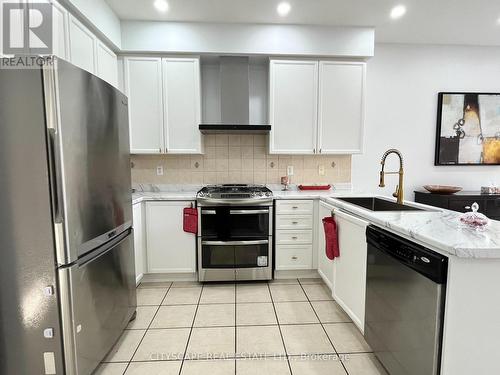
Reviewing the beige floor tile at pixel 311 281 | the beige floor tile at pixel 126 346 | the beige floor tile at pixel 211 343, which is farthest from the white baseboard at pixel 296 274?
the beige floor tile at pixel 126 346

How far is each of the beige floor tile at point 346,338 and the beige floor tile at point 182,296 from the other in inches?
47.5

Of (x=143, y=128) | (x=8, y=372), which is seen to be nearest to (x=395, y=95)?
(x=143, y=128)

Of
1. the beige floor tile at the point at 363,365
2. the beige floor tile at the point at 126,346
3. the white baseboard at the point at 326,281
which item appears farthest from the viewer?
the white baseboard at the point at 326,281

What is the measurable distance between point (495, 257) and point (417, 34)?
3032mm

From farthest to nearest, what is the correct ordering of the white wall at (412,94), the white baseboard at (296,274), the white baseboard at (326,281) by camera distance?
the white wall at (412,94) → the white baseboard at (296,274) → the white baseboard at (326,281)

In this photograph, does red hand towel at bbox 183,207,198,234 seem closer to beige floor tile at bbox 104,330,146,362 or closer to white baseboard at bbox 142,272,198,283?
white baseboard at bbox 142,272,198,283

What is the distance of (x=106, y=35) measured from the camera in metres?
2.36

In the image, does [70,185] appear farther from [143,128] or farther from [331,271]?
[331,271]

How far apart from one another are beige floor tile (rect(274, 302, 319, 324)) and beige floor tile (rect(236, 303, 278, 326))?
0.21ft

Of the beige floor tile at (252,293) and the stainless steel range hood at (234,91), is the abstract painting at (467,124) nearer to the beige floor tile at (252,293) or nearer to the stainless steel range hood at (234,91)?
the stainless steel range hood at (234,91)

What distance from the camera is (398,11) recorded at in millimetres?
2539

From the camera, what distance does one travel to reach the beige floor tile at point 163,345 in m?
1.71

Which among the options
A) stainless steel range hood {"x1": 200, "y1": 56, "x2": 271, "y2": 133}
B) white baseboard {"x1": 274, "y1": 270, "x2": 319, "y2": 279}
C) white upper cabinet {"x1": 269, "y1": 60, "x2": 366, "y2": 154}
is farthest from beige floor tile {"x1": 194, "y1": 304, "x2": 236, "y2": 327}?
stainless steel range hood {"x1": 200, "y1": 56, "x2": 271, "y2": 133}

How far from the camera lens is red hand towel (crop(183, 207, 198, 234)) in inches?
103
